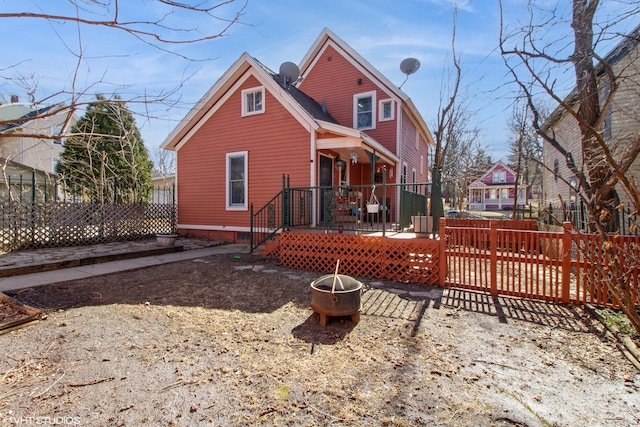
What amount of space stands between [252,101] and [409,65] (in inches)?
Result: 259

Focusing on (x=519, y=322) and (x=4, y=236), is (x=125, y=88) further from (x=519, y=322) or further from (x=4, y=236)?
(x=4, y=236)

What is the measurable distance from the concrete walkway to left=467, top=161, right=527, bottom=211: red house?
4105 centimetres

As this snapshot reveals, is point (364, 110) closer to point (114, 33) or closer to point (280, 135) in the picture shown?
point (280, 135)

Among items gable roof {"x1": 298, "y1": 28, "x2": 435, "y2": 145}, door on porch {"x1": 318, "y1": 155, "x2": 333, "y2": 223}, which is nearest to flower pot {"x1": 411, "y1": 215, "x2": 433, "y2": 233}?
door on porch {"x1": 318, "y1": 155, "x2": 333, "y2": 223}

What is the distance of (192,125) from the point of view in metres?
11.0

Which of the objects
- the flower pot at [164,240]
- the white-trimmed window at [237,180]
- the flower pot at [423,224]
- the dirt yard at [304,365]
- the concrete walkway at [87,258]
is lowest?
the dirt yard at [304,365]

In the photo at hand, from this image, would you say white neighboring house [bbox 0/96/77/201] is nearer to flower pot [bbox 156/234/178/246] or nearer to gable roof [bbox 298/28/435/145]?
flower pot [bbox 156/234/178/246]

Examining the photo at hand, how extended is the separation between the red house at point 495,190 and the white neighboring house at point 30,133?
44027mm

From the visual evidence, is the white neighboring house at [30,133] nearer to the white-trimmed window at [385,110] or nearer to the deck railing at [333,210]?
the deck railing at [333,210]

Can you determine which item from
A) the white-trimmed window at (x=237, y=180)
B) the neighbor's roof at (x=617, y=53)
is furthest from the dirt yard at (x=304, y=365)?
the white-trimmed window at (x=237, y=180)

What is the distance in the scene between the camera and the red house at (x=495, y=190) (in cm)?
4088

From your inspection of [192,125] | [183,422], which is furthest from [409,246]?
[192,125]

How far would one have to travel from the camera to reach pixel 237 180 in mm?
10320

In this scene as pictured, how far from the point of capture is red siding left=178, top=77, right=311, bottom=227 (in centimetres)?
925
